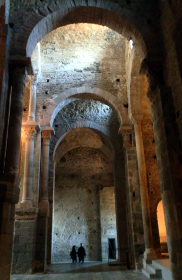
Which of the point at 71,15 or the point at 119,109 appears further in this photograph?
the point at 119,109

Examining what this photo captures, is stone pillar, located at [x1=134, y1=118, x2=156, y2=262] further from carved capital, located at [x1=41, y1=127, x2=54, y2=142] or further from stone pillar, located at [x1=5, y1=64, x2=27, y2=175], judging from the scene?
stone pillar, located at [x1=5, y1=64, x2=27, y2=175]

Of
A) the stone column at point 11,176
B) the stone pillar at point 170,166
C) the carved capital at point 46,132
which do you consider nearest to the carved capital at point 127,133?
the carved capital at point 46,132

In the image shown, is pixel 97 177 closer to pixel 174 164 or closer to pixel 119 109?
pixel 119 109

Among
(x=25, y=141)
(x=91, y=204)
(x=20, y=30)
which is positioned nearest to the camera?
(x=20, y=30)

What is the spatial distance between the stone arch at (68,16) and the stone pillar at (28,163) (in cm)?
396

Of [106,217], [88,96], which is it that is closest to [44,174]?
[88,96]

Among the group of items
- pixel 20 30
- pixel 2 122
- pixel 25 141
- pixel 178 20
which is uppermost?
pixel 20 30

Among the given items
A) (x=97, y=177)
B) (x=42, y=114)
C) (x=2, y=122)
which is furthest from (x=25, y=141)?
(x=97, y=177)

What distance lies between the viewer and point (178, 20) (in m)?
4.95

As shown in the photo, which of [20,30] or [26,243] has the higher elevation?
[20,30]

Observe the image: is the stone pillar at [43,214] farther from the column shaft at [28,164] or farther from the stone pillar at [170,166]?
the stone pillar at [170,166]

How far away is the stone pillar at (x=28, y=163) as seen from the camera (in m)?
8.64

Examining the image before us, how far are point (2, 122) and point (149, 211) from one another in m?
5.87

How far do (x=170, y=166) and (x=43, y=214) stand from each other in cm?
592
